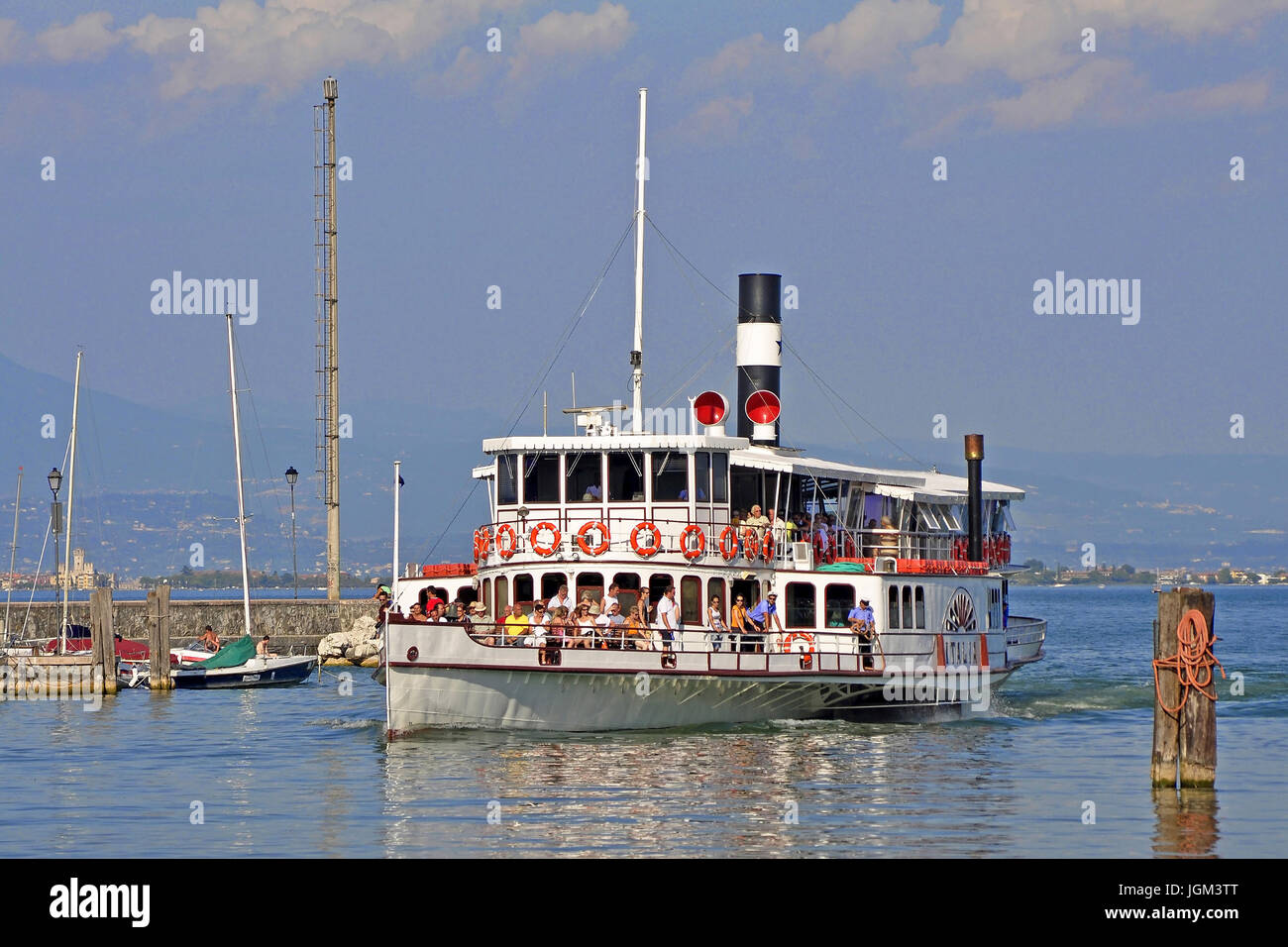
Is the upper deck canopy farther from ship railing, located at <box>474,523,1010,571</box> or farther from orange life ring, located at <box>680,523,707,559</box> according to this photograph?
orange life ring, located at <box>680,523,707,559</box>

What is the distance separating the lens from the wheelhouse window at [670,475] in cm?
3412

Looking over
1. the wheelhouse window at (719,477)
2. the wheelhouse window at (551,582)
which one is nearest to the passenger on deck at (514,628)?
the wheelhouse window at (551,582)

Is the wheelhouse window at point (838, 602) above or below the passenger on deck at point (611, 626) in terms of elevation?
above

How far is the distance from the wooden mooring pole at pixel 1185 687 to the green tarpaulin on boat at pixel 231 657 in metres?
32.7

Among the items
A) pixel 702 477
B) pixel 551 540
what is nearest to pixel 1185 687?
pixel 702 477

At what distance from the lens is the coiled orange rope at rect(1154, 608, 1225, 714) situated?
77.3ft

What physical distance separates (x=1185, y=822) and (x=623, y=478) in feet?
45.0

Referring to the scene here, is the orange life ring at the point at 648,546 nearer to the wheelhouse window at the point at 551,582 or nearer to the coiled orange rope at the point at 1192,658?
the wheelhouse window at the point at 551,582

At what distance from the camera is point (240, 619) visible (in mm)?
62031

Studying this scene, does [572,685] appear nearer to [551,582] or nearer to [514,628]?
[514,628]

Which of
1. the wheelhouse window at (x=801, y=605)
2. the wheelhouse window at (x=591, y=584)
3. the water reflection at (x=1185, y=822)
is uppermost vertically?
the wheelhouse window at (x=591, y=584)
